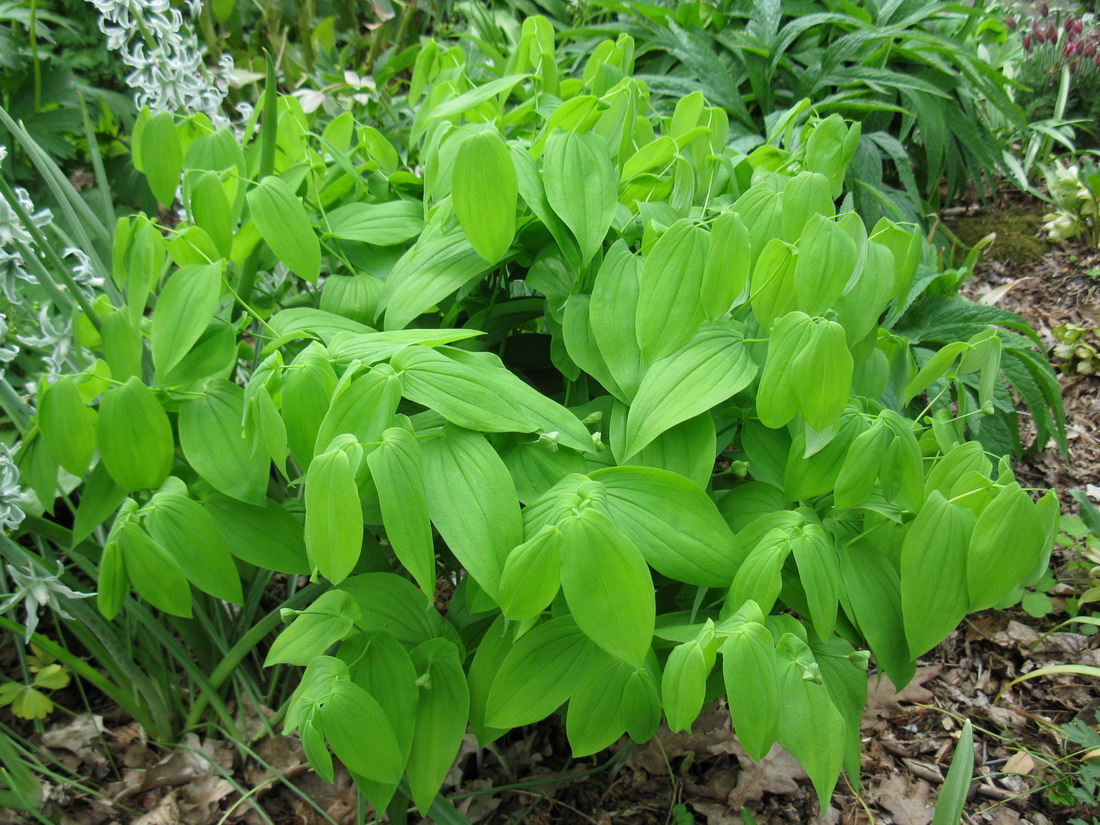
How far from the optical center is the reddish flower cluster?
3.15 m

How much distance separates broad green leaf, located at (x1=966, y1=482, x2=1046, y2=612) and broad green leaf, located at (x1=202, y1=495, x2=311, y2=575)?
0.72 m

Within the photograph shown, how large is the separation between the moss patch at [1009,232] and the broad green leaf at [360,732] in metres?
2.67

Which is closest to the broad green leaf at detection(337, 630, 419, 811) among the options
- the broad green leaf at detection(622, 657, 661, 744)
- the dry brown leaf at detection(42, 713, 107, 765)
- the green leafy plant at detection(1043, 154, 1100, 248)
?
the broad green leaf at detection(622, 657, 661, 744)

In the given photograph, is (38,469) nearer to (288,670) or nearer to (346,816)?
(288,670)

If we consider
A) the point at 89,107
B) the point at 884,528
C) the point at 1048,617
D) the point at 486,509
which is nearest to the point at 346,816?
the point at 486,509

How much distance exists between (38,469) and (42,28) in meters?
1.74

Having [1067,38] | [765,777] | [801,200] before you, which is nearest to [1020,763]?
[765,777]

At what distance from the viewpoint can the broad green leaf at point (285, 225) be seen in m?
0.97

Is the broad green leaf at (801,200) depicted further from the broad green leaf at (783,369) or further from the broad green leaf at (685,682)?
the broad green leaf at (685,682)

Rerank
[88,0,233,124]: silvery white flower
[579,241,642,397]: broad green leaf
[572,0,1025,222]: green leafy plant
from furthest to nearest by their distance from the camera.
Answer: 1. [572,0,1025,222]: green leafy plant
2. [88,0,233,124]: silvery white flower
3. [579,241,642,397]: broad green leaf

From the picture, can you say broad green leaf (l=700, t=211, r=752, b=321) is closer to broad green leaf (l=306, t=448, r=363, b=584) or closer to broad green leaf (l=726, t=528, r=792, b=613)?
broad green leaf (l=726, t=528, r=792, b=613)

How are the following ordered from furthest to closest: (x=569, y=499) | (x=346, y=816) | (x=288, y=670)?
(x=288, y=670) → (x=346, y=816) → (x=569, y=499)

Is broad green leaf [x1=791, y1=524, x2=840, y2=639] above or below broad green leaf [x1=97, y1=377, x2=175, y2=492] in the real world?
below

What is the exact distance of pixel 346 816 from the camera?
4.37 ft
